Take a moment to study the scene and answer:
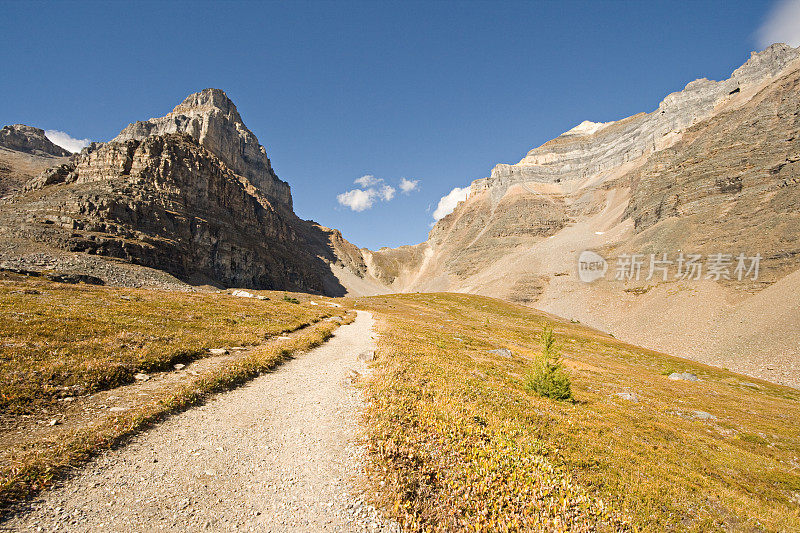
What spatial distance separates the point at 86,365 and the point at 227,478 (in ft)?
29.9

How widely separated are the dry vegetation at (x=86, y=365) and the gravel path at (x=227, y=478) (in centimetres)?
71

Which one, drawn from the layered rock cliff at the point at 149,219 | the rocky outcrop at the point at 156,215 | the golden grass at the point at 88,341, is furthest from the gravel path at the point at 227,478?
the rocky outcrop at the point at 156,215

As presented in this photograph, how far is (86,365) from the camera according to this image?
1095 centimetres

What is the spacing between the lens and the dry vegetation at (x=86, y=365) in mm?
6715

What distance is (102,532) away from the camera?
16.2 feet

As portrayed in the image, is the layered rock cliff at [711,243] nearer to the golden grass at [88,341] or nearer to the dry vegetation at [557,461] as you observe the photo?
the dry vegetation at [557,461]

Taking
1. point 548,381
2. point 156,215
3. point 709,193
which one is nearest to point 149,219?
point 156,215

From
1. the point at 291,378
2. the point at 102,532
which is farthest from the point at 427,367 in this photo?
the point at 102,532

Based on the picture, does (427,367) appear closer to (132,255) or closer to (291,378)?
(291,378)

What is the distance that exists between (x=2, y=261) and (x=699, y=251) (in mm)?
177108

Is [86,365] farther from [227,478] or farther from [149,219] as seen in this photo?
[149,219]

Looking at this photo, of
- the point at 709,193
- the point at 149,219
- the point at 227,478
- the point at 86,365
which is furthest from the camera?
the point at 709,193

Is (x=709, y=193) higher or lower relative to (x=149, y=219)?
higher

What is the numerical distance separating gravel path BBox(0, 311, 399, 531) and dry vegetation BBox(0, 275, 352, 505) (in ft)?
2.34
